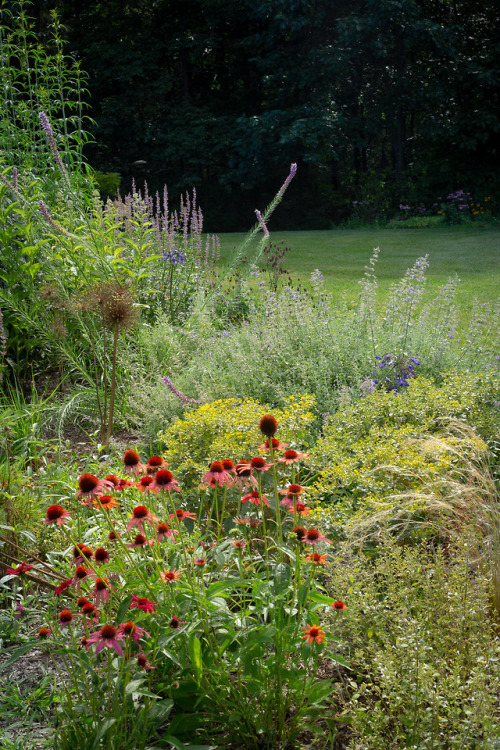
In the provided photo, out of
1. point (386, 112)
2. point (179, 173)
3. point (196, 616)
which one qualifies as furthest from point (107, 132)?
point (196, 616)

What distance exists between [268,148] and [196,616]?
54.2 feet

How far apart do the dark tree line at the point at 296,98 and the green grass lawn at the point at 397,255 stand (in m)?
3.07

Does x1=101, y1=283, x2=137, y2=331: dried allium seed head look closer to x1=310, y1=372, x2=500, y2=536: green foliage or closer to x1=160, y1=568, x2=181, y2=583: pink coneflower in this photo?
x1=310, y1=372, x2=500, y2=536: green foliage

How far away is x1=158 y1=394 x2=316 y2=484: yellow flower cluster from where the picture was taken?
2.60 m

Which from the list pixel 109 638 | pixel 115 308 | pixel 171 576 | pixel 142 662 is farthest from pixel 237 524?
pixel 115 308

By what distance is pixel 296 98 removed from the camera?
18094 mm

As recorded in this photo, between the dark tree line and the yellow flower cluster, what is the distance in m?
13.5

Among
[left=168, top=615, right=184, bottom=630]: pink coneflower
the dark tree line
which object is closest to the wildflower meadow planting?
[left=168, top=615, right=184, bottom=630]: pink coneflower

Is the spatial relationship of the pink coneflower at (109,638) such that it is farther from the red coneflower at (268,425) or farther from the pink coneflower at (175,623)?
the red coneflower at (268,425)


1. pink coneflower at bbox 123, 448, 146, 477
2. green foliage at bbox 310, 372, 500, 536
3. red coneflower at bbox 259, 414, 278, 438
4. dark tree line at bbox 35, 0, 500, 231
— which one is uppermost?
dark tree line at bbox 35, 0, 500, 231

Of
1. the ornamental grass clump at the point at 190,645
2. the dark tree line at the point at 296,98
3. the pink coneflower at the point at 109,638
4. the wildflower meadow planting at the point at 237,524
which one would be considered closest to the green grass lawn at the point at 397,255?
the wildflower meadow planting at the point at 237,524

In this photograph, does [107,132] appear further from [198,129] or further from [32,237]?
[32,237]

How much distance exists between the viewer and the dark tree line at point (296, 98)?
15992 millimetres

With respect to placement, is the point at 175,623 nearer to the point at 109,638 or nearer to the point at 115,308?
the point at 109,638
